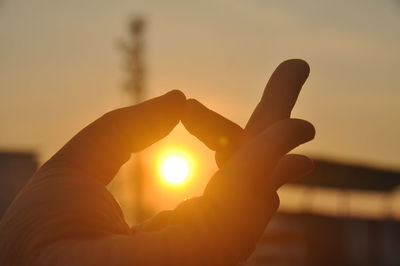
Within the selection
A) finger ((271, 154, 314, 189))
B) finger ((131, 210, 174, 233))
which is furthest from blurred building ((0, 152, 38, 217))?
finger ((271, 154, 314, 189))

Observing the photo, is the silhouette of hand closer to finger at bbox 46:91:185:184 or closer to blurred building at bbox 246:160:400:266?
finger at bbox 46:91:185:184

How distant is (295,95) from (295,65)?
0.17 feet

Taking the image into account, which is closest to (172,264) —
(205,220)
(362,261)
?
(205,220)

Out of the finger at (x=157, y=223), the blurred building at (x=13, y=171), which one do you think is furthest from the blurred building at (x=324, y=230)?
the finger at (x=157, y=223)

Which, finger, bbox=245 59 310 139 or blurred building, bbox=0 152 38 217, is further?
blurred building, bbox=0 152 38 217

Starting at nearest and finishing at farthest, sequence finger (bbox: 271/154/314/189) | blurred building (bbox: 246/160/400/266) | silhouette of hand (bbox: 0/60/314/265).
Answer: silhouette of hand (bbox: 0/60/314/265) < finger (bbox: 271/154/314/189) < blurred building (bbox: 246/160/400/266)

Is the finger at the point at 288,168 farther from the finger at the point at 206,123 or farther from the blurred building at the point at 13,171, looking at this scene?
the blurred building at the point at 13,171

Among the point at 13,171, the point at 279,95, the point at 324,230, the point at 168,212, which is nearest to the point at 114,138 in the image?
the point at 168,212

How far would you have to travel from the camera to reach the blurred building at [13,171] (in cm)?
→ 1927

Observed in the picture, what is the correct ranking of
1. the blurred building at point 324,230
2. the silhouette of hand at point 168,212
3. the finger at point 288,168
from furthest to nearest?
the blurred building at point 324,230 < the finger at point 288,168 < the silhouette of hand at point 168,212

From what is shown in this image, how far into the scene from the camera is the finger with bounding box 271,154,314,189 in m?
1.25

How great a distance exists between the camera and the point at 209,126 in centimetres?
138

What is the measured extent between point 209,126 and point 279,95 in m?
0.13

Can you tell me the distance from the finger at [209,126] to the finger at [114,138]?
0.13 feet
